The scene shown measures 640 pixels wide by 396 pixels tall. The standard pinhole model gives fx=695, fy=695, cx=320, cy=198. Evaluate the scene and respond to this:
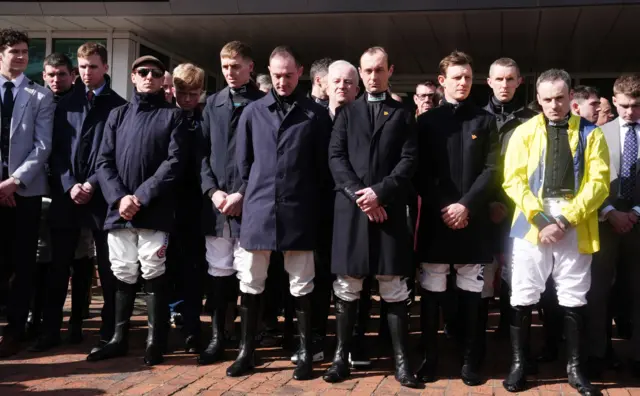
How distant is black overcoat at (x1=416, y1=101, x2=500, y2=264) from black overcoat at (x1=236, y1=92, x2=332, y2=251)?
0.71 metres

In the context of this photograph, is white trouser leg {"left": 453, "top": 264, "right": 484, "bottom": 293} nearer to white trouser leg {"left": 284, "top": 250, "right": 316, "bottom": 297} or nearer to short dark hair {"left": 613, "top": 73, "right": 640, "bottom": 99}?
white trouser leg {"left": 284, "top": 250, "right": 316, "bottom": 297}

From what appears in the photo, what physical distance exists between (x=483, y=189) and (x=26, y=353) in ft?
11.5

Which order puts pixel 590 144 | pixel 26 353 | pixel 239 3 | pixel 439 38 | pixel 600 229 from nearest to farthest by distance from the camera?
pixel 590 144, pixel 600 229, pixel 26 353, pixel 239 3, pixel 439 38

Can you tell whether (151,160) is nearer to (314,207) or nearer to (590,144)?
(314,207)

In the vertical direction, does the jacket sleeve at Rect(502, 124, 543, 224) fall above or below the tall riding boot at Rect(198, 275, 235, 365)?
above

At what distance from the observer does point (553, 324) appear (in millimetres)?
5184

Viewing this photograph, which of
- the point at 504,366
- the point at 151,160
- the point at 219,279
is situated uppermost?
the point at 151,160

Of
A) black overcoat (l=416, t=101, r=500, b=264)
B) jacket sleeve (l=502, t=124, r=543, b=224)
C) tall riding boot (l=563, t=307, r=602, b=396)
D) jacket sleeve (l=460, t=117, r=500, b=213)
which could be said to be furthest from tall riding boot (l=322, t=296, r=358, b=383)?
tall riding boot (l=563, t=307, r=602, b=396)

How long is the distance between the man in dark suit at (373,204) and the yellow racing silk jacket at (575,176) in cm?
67

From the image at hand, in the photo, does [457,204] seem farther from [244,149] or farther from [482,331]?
[244,149]

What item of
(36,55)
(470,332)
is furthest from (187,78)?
(36,55)

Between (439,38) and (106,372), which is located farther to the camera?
(439,38)

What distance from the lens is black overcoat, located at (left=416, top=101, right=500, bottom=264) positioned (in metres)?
4.54

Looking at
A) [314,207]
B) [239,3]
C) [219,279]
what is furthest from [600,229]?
[239,3]
